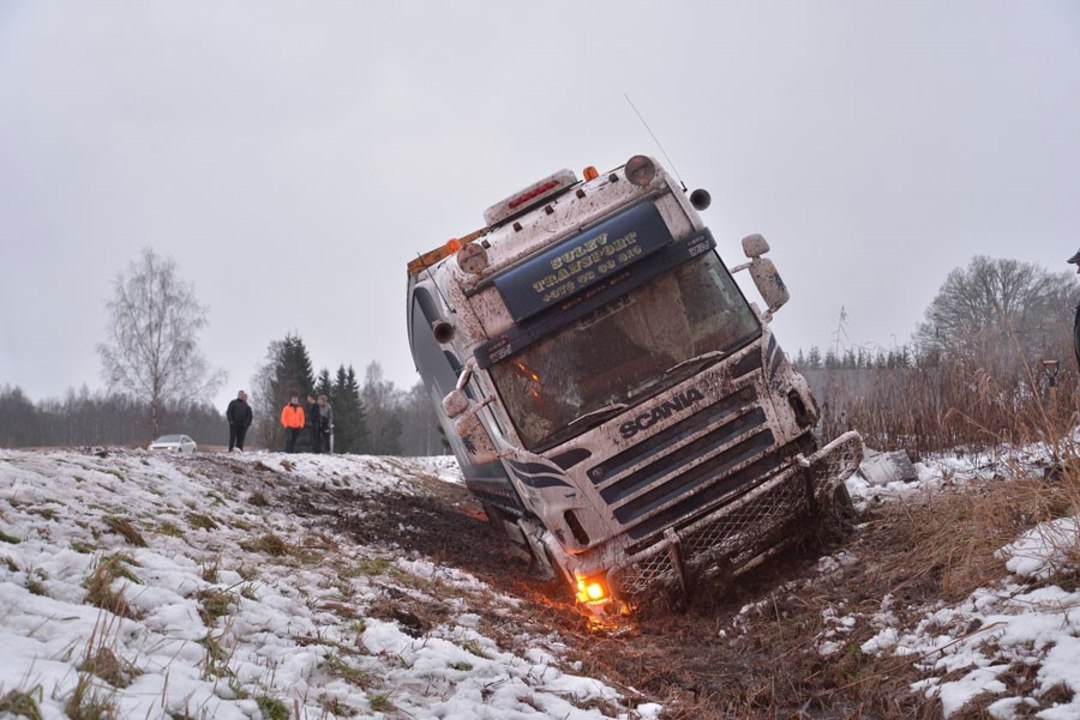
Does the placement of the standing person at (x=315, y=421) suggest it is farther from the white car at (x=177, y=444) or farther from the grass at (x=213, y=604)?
the grass at (x=213, y=604)

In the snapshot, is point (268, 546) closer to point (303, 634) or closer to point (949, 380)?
point (303, 634)

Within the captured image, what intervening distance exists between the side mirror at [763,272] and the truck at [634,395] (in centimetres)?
1

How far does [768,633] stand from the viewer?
4812mm

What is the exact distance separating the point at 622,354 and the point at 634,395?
36 centimetres

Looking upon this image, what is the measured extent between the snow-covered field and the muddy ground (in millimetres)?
115

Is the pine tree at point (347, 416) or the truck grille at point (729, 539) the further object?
the pine tree at point (347, 416)

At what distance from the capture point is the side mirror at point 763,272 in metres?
6.14

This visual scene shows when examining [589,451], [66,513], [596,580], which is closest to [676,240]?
[589,451]

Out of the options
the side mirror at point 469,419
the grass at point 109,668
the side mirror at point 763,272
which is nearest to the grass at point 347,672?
the grass at point 109,668

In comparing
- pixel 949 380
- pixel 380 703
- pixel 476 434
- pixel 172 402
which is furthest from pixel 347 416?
pixel 380 703

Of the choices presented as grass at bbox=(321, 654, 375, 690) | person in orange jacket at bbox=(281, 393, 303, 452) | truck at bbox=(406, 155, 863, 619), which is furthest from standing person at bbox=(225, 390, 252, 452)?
grass at bbox=(321, 654, 375, 690)

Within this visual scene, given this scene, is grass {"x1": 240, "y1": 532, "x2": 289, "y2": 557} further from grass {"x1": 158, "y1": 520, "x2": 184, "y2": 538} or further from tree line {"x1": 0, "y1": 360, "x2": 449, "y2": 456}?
tree line {"x1": 0, "y1": 360, "x2": 449, "y2": 456}

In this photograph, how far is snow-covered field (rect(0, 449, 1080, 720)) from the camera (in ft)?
9.05

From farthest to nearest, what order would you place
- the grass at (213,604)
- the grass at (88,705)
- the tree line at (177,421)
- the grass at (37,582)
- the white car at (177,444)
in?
the tree line at (177,421) < the white car at (177,444) < the grass at (213,604) < the grass at (37,582) < the grass at (88,705)
